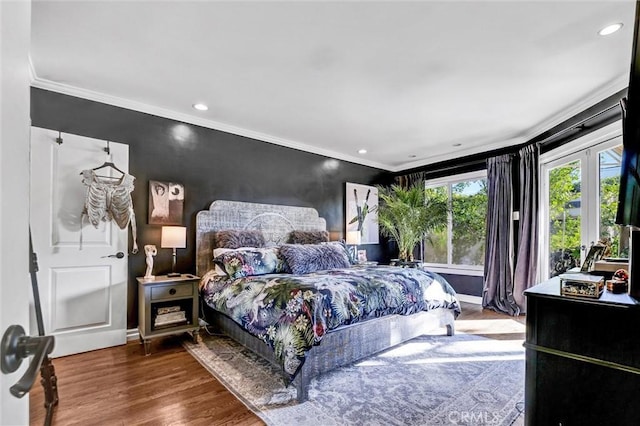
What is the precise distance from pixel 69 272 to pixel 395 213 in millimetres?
4302

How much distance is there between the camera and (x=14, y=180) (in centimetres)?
53

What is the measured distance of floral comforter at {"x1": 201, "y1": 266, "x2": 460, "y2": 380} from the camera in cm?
227

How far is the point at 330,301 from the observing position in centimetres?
244

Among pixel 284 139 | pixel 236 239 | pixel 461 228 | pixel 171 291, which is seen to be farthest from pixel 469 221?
pixel 171 291

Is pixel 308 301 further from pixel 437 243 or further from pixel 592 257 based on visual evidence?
pixel 437 243

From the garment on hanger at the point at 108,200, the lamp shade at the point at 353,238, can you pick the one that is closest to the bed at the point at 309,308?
the garment on hanger at the point at 108,200

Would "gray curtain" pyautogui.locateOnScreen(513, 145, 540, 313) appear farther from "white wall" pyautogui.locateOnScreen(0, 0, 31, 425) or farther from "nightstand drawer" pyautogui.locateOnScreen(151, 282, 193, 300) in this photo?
"white wall" pyautogui.locateOnScreen(0, 0, 31, 425)

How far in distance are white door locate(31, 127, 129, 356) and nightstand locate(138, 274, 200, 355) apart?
29 cm

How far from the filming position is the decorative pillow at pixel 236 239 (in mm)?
3738

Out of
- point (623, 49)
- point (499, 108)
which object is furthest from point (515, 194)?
point (623, 49)

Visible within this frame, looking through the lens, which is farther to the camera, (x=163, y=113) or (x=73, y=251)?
(x=163, y=113)

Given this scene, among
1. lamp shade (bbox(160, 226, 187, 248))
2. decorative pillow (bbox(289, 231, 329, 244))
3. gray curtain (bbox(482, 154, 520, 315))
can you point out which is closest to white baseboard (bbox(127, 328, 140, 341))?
lamp shade (bbox(160, 226, 187, 248))

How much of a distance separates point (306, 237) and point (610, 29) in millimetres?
3637

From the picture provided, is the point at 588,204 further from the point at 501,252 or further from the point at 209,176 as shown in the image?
the point at 209,176
